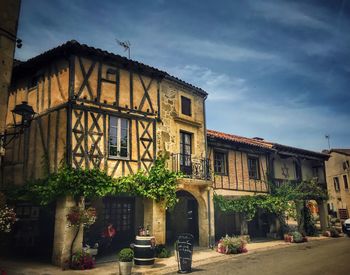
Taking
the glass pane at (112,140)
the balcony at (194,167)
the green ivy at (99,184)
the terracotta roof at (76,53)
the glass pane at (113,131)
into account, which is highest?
the terracotta roof at (76,53)

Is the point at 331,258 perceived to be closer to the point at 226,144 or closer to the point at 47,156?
the point at 226,144

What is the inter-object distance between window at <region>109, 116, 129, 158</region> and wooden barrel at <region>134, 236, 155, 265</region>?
11.3 ft

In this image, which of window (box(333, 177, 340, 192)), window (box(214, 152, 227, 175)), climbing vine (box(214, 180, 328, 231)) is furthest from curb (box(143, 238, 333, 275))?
window (box(333, 177, 340, 192))

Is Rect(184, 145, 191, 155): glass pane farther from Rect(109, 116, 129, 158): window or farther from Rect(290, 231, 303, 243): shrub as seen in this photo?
Rect(290, 231, 303, 243): shrub

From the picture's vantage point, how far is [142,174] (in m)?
12.2

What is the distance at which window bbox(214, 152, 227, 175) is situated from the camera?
17031 mm

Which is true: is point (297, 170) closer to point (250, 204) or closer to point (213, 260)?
point (250, 204)

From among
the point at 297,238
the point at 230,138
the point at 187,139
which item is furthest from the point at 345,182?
the point at 187,139

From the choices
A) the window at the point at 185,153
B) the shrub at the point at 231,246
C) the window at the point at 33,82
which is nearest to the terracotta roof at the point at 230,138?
the window at the point at 185,153

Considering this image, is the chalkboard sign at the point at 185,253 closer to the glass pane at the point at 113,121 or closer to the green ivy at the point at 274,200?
the glass pane at the point at 113,121

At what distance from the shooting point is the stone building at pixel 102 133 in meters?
11.0

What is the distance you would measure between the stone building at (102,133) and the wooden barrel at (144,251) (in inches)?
71.8

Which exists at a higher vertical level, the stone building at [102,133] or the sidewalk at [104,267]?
the stone building at [102,133]

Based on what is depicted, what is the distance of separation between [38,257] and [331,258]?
38.1 feet
